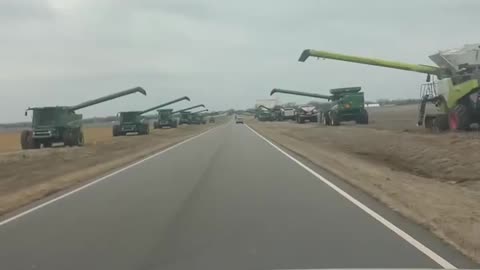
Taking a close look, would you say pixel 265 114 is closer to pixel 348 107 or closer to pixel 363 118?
pixel 363 118

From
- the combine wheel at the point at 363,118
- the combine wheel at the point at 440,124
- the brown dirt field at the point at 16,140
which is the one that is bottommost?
the brown dirt field at the point at 16,140

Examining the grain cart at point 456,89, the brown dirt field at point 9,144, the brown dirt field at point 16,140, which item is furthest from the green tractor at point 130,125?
the grain cart at point 456,89

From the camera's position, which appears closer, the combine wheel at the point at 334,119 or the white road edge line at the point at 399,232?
the white road edge line at the point at 399,232

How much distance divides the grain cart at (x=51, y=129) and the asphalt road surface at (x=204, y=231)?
87.3 feet

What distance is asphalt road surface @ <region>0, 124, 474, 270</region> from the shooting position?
336 inches

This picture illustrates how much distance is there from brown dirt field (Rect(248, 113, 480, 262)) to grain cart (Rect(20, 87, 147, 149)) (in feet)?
58.9

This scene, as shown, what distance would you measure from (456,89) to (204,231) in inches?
960

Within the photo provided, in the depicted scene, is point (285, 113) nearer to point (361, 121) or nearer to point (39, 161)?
point (361, 121)

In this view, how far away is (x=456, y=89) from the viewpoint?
32.4 m

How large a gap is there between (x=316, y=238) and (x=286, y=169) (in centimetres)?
1304

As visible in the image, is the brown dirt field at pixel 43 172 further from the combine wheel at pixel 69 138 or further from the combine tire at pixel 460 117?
the combine tire at pixel 460 117

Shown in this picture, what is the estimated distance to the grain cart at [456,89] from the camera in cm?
3173

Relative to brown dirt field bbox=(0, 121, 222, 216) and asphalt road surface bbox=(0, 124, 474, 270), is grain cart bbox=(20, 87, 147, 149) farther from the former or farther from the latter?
asphalt road surface bbox=(0, 124, 474, 270)

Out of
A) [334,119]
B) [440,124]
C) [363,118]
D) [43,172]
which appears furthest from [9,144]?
[440,124]
